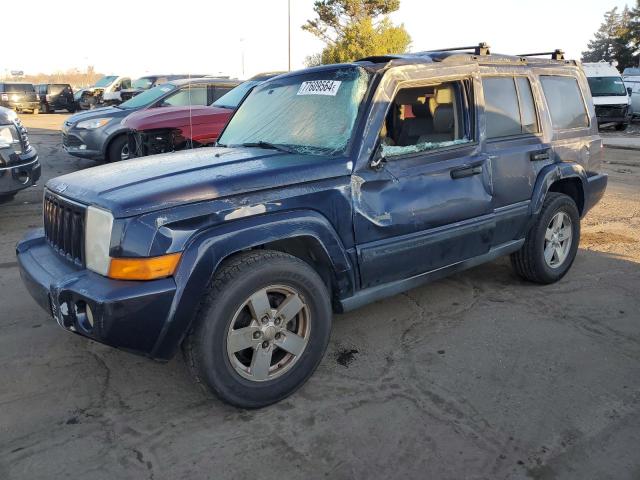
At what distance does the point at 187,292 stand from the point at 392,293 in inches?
55.4

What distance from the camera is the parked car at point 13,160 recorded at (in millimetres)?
5941

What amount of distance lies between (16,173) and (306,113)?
4.04 metres

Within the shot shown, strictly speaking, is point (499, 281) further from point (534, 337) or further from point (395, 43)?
point (395, 43)

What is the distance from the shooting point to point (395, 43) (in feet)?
115

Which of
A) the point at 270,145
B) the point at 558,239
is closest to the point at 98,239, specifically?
the point at 270,145

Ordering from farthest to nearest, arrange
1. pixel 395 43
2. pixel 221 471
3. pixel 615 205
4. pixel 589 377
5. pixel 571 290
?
pixel 395 43, pixel 615 205, pixel 571 290, pixel 589 377, pixel 221 471

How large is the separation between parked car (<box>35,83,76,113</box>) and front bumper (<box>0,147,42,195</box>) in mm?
26478

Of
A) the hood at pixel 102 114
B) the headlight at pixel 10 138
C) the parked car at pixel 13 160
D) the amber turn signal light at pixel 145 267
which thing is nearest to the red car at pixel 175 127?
the hood at pixel 102 114

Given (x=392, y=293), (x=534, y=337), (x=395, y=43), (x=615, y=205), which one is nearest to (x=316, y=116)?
(x=392, y=293)

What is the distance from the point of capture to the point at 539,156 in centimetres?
427

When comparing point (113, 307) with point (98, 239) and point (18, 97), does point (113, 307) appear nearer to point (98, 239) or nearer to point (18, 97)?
point (98, 239)

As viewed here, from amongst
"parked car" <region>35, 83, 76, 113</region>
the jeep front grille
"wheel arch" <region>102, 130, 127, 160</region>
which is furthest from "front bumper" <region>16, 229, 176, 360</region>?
"parked car" <region>35, 83, 76, 113</region>

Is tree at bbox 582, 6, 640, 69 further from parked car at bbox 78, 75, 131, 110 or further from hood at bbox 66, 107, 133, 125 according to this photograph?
hood at bbox 66, 107, 133, 125

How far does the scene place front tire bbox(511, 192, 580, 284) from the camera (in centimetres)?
443
